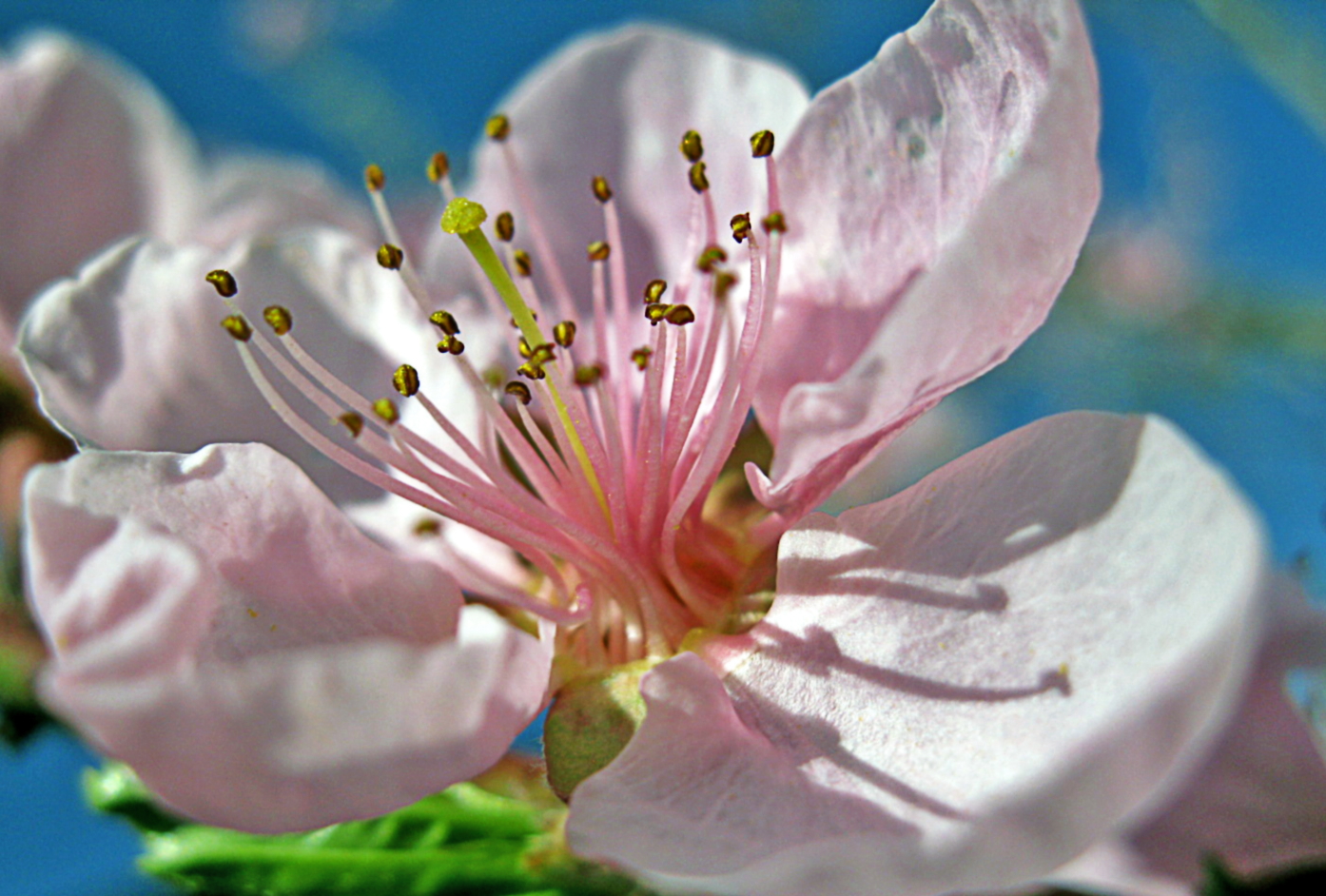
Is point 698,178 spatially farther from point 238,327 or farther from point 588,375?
point 238,327

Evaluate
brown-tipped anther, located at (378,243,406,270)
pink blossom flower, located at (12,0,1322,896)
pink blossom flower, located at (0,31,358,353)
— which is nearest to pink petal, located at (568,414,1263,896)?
pink blossom flower, located at (12,0,1322,896)

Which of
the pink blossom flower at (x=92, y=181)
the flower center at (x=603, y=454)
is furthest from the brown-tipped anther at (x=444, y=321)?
the pink blossom flower at (x=92, y=181)

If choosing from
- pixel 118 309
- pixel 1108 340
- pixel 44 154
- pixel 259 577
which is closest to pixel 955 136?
pixel 259 577

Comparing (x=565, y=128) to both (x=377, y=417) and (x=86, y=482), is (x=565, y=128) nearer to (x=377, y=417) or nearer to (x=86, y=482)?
(x=377, y=417)

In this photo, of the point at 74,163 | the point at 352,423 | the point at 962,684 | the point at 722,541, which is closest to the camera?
the point at 962,684

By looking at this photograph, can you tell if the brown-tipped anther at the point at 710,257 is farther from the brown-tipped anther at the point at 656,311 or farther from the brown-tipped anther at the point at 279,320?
the brown-tipped anther at the point at 279,320

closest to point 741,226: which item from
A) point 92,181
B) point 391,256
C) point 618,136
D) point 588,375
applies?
point 588,375
